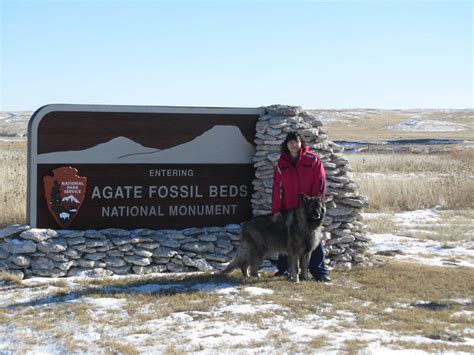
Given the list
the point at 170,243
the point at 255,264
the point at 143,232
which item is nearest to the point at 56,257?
the point at 143,232

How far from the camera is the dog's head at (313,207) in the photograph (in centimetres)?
821

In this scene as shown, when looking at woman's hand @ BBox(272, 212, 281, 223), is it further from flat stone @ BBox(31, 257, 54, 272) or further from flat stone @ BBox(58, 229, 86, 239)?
flat stone @ BBox(31, 257, 54, 272)

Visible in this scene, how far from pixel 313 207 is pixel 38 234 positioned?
396cm

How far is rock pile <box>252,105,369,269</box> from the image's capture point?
33.7 feet

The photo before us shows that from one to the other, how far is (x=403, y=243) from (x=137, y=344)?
782cm

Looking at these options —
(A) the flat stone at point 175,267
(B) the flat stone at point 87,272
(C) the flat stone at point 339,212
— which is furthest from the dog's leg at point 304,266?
(B) the flat stone at point 87,272

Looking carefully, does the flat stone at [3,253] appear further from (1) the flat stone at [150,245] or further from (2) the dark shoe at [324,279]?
(2) the dark shoe at [324,279]

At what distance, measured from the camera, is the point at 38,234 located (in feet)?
30.4

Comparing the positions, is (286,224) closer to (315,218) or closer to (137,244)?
(315,218)

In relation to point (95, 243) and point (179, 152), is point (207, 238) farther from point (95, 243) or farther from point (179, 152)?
point (95, 243)

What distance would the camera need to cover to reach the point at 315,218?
27.1 feet

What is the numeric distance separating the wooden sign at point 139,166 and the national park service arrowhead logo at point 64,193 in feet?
0.05

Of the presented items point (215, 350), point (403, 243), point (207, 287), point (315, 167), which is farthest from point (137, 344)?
point (403, 243)

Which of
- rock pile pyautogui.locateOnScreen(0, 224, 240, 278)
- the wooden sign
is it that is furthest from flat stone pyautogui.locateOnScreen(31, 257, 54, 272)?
the wooden sign
